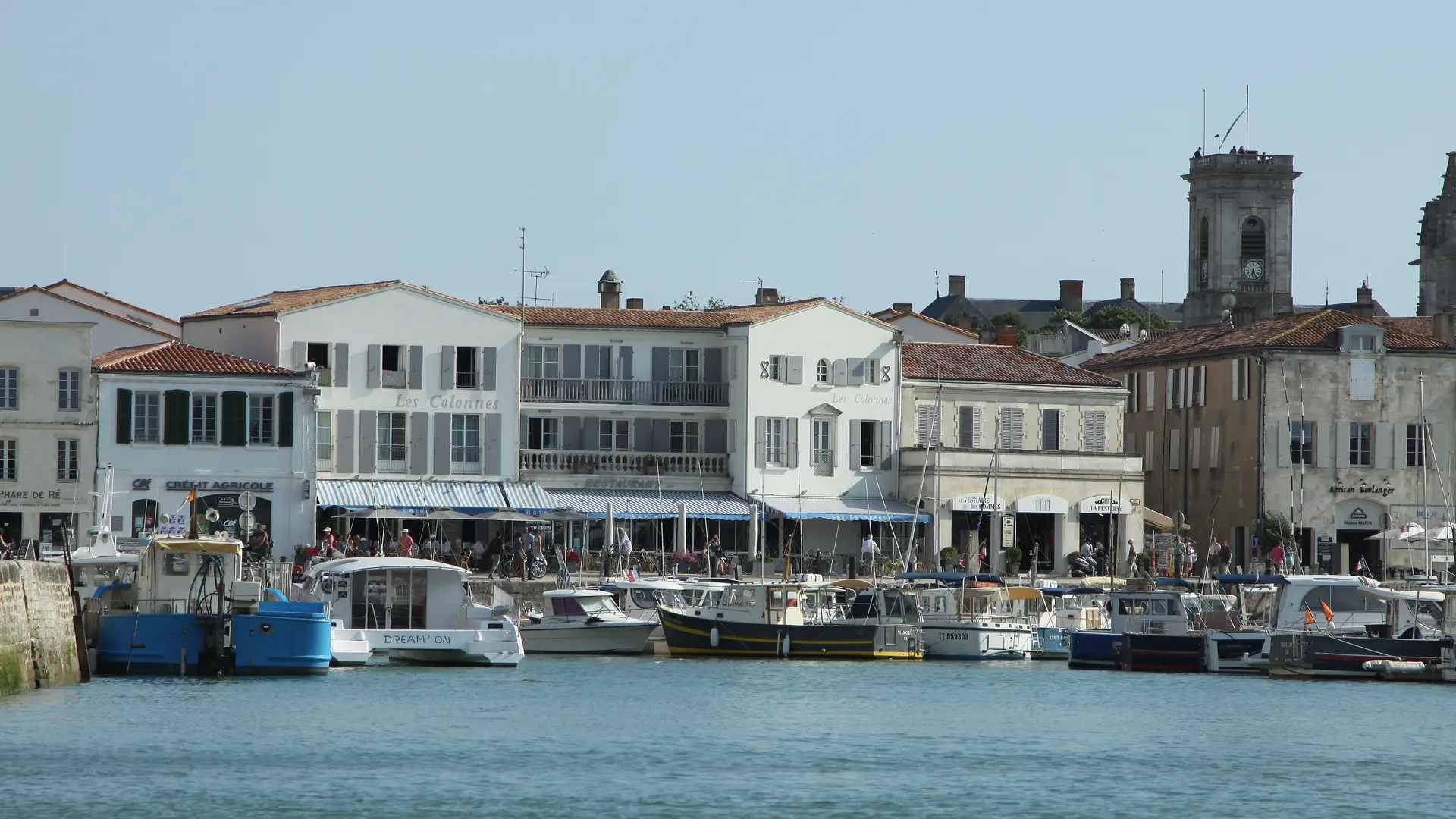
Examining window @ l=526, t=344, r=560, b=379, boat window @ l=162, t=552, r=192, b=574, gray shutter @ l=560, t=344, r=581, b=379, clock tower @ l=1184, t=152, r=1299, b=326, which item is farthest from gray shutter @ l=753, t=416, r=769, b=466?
clock tower @ l=1184, t=152, r=1299, b=326

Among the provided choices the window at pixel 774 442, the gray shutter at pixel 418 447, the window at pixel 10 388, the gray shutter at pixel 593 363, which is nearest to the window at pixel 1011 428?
the window at pixel 774 442

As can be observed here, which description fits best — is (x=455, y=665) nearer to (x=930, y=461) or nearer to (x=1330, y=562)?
(x=930, y=461)

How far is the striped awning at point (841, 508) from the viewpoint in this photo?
73.3 metres

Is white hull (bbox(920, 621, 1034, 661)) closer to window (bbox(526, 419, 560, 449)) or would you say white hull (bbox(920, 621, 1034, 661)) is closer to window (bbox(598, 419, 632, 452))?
window (bbox(598, 419, 632, 452))

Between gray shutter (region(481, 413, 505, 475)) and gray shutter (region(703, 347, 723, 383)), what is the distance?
22.6 ft

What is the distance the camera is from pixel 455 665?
58406 mm

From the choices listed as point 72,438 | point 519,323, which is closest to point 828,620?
point 519,323

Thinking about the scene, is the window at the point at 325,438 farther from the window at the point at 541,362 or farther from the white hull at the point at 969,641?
the white hull at the point at 969,641

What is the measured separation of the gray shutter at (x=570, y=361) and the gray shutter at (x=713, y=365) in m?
3.95

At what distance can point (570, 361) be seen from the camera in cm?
7456

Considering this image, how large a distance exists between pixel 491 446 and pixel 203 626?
21.6 m

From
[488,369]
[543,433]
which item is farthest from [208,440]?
[543,433]

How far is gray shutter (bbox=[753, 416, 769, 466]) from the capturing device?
7462 cm

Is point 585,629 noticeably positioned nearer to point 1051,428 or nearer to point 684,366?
point 684,366
